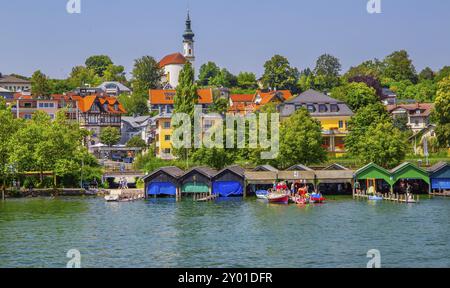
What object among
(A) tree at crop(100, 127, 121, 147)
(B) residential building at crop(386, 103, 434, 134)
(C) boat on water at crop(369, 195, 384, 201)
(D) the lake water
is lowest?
(D) the lake water

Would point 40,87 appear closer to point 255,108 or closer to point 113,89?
point 113,89

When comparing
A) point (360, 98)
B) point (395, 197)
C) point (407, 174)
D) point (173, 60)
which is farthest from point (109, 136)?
point (395, 197)

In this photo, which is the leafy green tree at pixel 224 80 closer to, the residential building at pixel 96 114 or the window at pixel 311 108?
the residential building at pixel 96 114

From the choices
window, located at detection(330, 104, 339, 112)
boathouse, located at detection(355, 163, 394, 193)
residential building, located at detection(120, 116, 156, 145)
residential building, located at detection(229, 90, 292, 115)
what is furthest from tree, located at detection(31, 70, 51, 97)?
boathouse, located at detection(355, 163, 394, 193)

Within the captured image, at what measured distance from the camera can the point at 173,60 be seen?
17125 centimetres

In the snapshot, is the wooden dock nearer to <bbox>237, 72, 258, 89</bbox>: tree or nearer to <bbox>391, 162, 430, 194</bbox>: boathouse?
<bbox>391, 162, 430, 194</bbox>: boathouse

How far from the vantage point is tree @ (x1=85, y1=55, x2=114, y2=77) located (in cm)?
19538

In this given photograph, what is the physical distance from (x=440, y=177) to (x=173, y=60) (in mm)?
103773

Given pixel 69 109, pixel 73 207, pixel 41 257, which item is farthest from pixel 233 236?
pixel 69 109

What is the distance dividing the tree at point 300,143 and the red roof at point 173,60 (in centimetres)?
8976

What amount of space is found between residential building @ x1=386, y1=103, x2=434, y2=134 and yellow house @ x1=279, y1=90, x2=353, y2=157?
15846 millimetres

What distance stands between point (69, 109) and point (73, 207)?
6287 cm

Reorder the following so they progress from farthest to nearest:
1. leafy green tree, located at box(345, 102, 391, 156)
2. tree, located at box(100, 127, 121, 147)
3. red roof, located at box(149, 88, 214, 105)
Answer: red roof, located at box(149, 88, 214, 105)
tree, located at box(100, 127, 121, 147)
leafy green tree, located at box(345, 102, 391, 156)
